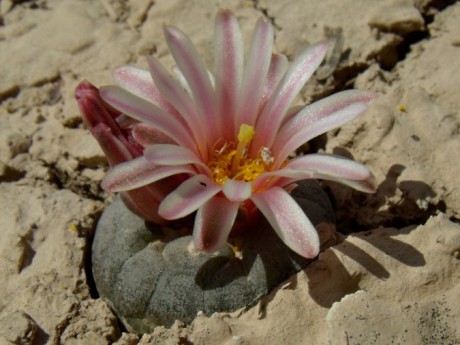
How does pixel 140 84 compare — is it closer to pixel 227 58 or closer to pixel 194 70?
pixel 194 70

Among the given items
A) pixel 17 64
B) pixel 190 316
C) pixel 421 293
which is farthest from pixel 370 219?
pixel 17 64

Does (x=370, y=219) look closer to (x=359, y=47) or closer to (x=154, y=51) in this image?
(x=359, y=47)

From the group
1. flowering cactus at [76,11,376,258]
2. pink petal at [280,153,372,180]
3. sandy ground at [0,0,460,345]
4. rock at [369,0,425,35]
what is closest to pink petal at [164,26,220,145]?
flowering cactus at [76,11,376,258]

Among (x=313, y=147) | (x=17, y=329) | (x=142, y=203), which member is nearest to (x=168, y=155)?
(x=142, y=203)

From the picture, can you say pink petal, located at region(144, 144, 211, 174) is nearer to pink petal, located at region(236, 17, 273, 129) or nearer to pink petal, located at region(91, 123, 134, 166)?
pink petal, located at region(91, 123, 134, 166)

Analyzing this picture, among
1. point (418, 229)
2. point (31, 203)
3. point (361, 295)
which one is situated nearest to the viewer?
point (361, 295)

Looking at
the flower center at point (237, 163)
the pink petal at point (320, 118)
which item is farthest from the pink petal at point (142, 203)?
the pink petal at point (320, 118)
